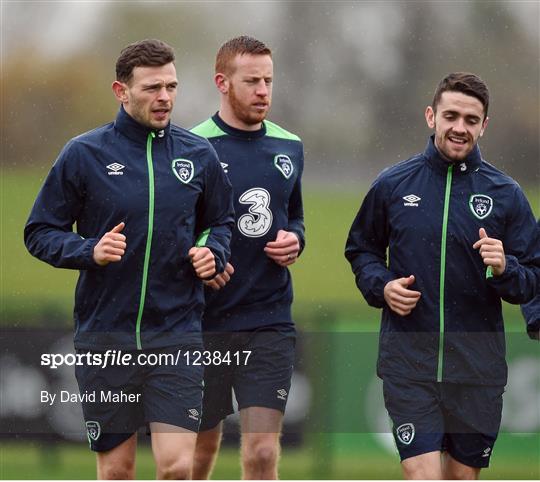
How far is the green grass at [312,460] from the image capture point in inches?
320

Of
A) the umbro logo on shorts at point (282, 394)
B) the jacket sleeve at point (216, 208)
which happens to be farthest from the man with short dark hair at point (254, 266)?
the jacket sleeve at point (216, 208)

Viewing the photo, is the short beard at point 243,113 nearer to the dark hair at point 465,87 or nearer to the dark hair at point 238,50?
the dark hair at point 238,50

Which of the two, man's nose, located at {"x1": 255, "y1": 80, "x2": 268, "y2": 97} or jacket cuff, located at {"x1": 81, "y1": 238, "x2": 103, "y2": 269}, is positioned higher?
man's nose, located at {"x1": 255, "y1": 80, "x2": 268, "y2": 97}

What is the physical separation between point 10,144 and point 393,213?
12883 mm

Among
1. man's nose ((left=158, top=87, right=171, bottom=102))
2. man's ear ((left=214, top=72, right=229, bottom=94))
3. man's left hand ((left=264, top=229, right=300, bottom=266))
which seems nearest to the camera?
man's nose ((left=158, top=87, right=171, bottom=102))

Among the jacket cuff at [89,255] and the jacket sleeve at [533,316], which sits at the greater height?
the jacket cuff at [89,255]

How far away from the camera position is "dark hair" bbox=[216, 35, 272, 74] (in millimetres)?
5812

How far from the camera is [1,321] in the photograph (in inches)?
332

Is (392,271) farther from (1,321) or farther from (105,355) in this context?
(1,321)

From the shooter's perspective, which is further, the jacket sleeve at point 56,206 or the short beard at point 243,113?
the short beard at point 243,113

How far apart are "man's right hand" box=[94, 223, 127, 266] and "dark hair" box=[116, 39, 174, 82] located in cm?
66

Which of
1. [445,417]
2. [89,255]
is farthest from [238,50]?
[445,417]

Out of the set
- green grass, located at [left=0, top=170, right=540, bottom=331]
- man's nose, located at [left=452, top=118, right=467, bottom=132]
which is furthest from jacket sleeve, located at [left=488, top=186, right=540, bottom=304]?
green grass, located at [left=0, top=170, right=540, bottom=331]

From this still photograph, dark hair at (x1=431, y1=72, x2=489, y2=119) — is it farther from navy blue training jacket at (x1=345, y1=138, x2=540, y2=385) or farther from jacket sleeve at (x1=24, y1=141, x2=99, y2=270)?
jacket sleeve at (x1=24, y1=141, x2=99, y2=270)
